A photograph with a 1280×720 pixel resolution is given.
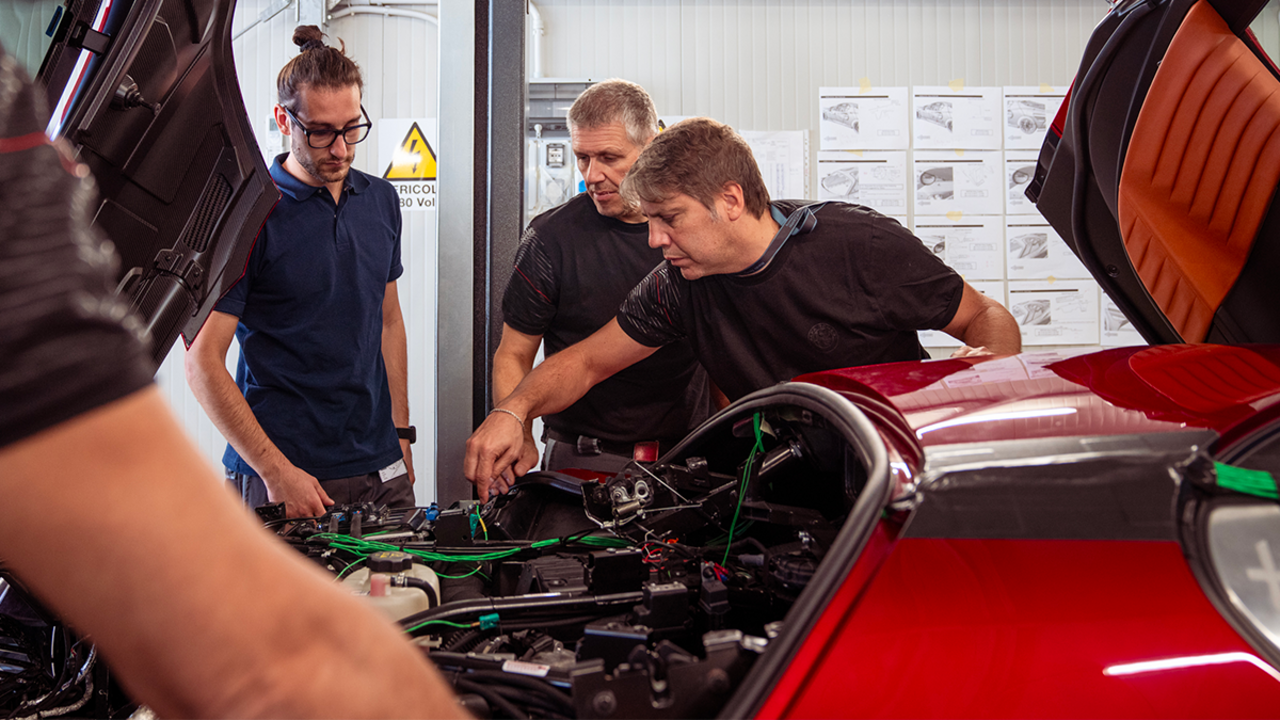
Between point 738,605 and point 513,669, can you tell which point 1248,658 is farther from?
point 513,669

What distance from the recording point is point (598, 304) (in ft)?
8.87

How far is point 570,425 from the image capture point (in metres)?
2.74

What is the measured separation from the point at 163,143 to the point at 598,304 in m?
1.48

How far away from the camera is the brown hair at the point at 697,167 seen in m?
2.23

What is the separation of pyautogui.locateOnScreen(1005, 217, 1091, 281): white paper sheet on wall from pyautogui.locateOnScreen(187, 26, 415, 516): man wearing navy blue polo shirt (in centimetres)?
393

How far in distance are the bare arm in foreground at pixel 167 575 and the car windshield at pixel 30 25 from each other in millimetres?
1169

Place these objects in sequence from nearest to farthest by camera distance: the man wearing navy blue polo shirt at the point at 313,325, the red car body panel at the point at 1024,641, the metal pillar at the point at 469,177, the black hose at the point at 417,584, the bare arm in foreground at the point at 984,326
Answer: the red car body panel at the point at 1024,641
the black hose at the point at 417,584
the bare arm in foreground at the point at 984,326
the man wearing navy blue polo shirt at the point at 313,325
the metal pillar at the point at 469,177

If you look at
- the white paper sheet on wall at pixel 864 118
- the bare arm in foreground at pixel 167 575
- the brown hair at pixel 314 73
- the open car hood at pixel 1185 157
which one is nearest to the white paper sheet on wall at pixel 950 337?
the white paper sheet on wall at pixel 864 118

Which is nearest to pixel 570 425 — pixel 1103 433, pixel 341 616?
pixel 1103 433

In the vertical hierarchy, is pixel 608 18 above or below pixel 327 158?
above

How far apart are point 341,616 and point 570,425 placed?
226 centimetres

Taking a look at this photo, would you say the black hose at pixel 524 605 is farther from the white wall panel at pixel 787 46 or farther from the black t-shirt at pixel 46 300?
the white wall panel at pixel 787 46

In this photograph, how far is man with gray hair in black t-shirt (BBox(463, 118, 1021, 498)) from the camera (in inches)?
87.1

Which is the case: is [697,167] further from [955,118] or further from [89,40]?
[955,118]
